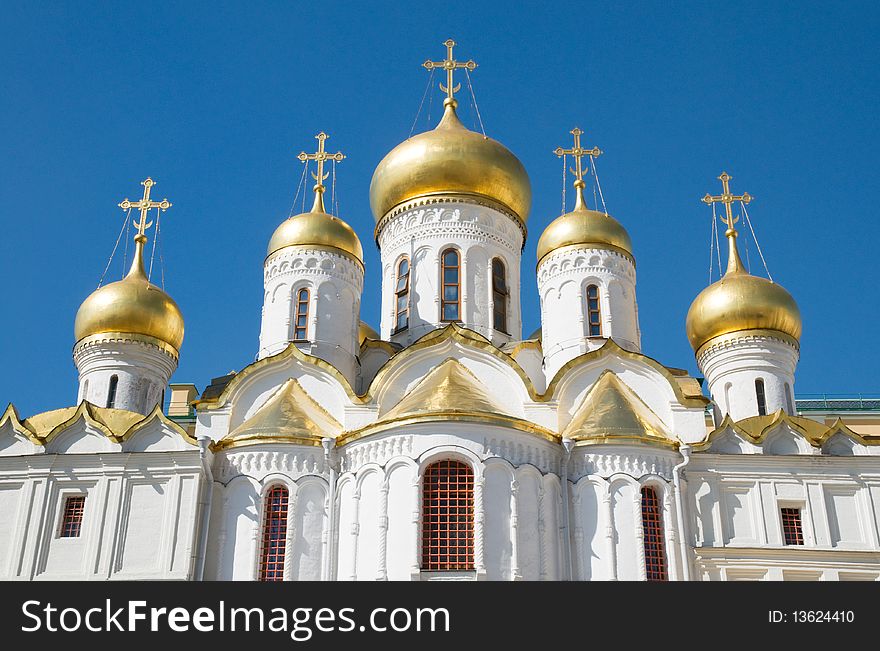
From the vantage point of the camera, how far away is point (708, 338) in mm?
22672

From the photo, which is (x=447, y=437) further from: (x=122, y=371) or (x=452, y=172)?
(x=122, y=371)

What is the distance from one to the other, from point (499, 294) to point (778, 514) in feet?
23.1

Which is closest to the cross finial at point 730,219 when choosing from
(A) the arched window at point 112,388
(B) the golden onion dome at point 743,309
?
(B) the golden onion dome at point 743,309

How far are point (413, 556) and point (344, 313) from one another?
6691mm

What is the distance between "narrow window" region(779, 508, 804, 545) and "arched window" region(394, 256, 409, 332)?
799 cm

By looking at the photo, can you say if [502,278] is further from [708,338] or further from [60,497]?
[60,497]

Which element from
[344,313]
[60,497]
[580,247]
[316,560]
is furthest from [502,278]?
[60,497]

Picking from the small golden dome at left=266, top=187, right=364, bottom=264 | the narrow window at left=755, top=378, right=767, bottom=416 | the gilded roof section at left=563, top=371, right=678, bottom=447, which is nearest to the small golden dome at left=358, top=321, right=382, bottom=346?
the small golden dome at left=266, top=187, right=364, bottom=264

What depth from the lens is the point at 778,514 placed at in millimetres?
18500

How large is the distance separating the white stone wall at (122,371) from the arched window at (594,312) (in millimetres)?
8483

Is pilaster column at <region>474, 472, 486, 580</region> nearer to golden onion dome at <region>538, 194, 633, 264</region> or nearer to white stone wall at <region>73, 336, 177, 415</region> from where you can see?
golden onion dome at <region>538, 194, 633, 264</region>

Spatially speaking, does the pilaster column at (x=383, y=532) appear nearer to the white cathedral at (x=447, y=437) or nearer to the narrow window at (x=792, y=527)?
the white cathedral at (x=447, y=437)

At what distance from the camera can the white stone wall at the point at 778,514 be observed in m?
18.0
